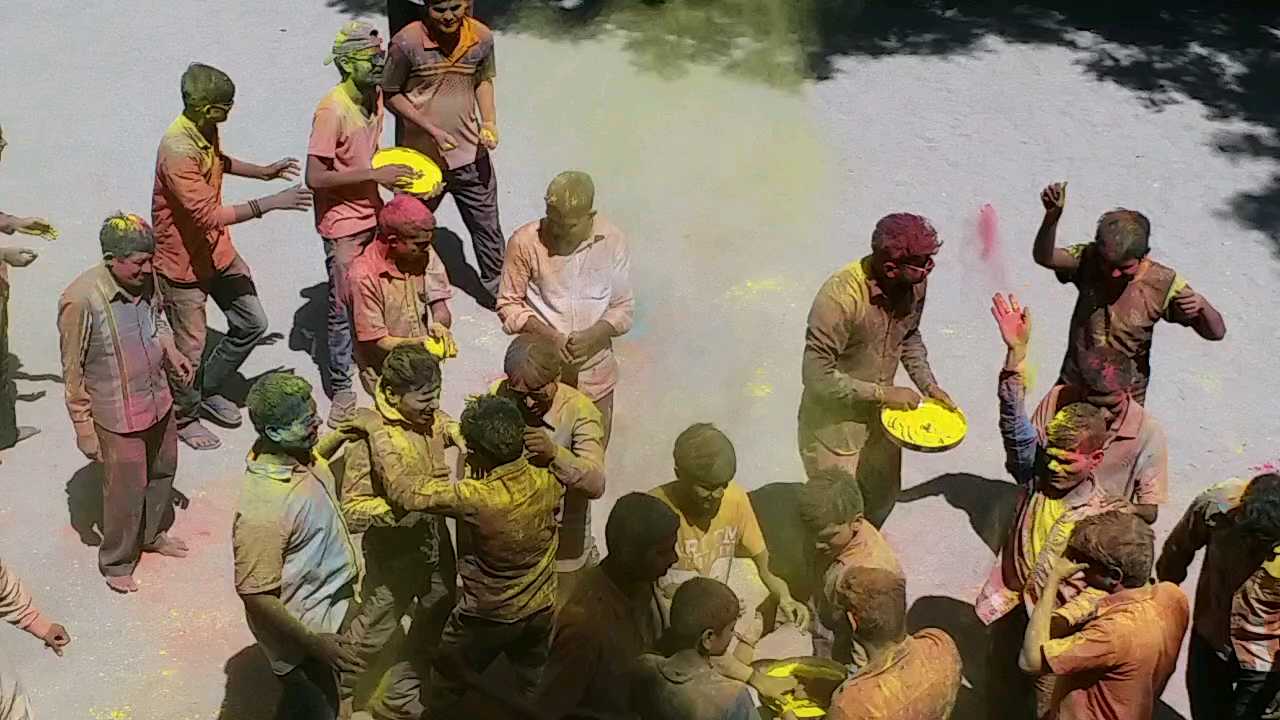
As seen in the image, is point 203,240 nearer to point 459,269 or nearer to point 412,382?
point 459,269

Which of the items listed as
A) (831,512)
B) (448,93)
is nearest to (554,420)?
(831,512)

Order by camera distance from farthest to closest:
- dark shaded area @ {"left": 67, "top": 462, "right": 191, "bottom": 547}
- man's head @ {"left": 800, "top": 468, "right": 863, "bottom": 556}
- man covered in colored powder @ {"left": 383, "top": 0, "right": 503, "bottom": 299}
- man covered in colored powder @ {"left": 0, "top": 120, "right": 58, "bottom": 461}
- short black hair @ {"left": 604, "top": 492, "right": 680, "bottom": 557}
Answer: man covered in colored powder @ {"left": 383, "top": 0, "right": 503, "bottom": 299} < man covered in colored powder @ {"left": 0, "top": 120, "right": 58, "bottom": 461} < dark shaded area @ {"left": 67, "top": 462, "right": 191, "bottom": 547} < man's head @ {"left": 800, "top": 468, "right": 863, "bottom": 556} < short black hair @ {"left": 604, "top": 492, "right": 680, "bottom": 557}

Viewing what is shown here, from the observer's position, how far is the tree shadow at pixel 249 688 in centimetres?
545

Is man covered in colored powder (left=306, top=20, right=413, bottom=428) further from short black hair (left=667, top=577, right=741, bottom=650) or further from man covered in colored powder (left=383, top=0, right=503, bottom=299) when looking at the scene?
short black hair (left=667, top=577, right=741, bottom=650)

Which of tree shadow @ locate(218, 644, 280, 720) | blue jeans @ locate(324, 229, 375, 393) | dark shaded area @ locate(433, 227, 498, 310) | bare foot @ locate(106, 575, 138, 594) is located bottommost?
tree shadow @ locate(218, 644, 280, 720)

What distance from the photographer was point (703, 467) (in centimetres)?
475

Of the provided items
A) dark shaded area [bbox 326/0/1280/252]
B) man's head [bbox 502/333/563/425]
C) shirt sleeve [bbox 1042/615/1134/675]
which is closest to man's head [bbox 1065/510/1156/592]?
shirt sleeve [bbox 1042/615/1134/675]

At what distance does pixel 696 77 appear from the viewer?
11.4 meters

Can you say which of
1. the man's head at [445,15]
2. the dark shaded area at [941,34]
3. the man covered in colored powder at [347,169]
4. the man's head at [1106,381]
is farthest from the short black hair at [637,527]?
Result: the dark shaded area at [941,34]

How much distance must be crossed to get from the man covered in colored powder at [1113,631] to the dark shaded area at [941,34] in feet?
24.8

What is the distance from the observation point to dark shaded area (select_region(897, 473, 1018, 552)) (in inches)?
263

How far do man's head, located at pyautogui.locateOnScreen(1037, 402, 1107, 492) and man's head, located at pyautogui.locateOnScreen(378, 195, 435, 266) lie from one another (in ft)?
9.07

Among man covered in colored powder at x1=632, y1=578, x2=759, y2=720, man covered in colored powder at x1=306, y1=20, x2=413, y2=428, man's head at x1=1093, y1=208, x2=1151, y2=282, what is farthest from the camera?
man covered in colored powder at x1=306, y1=20, x2=413, y2=428

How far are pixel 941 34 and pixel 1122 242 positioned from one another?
23.2 feet
